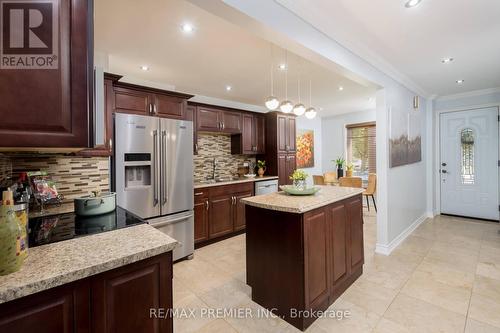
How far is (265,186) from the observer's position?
4.35m

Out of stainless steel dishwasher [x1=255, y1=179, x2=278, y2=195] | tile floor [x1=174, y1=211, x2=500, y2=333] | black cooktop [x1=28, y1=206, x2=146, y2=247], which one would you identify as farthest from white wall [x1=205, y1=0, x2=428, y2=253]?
stainless steel dishwasher [x1=255, y1=179, x2=278, y2=195]

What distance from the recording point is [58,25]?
3.01ft

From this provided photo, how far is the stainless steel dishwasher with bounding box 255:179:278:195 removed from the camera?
423cm

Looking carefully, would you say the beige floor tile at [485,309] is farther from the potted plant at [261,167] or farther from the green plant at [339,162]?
the green plant at [339,162]

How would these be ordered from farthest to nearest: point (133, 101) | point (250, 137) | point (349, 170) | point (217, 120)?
point (349, 170)
point (250, 137)
point (217, 120)
point (133, 101)

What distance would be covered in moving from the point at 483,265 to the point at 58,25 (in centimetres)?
416

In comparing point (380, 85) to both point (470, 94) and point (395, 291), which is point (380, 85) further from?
point (470, 94)

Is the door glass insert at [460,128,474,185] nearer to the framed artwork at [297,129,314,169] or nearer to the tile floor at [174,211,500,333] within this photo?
the tile floor at [174,211,500,333]

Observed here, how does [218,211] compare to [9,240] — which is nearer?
[9,240]

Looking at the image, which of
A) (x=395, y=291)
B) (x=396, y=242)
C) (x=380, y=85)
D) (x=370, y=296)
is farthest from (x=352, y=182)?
(x=370, y=296)

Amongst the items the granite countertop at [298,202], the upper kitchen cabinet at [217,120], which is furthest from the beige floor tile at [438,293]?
the upper kitchen cabinet at [217,120]

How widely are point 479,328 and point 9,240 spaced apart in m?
2.81

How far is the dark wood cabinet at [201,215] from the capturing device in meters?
3.35

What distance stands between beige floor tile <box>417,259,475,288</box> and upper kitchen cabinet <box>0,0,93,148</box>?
325 centimetres
